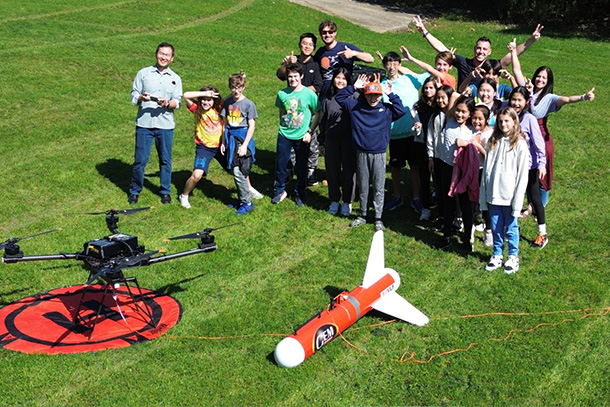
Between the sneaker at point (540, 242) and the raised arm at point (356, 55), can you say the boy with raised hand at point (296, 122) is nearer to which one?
the raised arm at point (356, 55)

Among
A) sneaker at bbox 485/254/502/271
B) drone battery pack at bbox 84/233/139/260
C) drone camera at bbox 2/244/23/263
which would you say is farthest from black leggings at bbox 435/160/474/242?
drone camera at bbox 2/244/23/263

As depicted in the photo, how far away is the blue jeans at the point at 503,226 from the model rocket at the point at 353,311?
5.24 feet

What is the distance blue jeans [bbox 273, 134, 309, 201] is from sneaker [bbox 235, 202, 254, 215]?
52 cm

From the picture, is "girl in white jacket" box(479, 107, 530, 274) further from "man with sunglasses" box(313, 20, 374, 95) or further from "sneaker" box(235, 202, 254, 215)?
"sneaker" box(235, 202, 254, 215)

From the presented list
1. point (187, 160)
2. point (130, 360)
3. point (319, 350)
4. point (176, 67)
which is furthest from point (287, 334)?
point (176, 67)

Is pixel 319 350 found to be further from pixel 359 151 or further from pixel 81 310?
pixel 359 151

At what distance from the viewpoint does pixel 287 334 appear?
8.02 metres

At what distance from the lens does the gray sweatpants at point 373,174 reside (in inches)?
410

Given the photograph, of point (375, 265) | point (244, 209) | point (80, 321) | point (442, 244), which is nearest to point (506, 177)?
point (442, 244)

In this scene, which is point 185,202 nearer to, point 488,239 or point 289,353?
point 488,239

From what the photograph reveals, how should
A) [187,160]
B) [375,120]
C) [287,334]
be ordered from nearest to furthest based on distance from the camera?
1. [287,334]
2. [375,120]
3. [187,160]

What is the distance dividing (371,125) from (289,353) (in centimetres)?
410

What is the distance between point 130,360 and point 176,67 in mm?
12784

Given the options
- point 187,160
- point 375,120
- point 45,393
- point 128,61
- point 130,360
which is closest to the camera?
point 45,393
